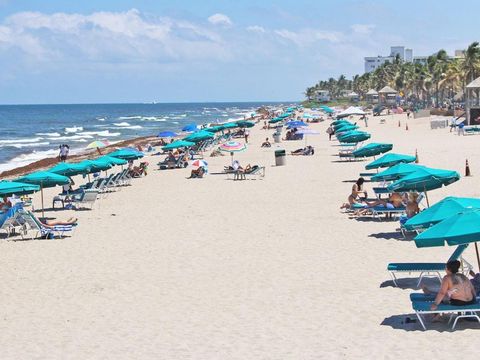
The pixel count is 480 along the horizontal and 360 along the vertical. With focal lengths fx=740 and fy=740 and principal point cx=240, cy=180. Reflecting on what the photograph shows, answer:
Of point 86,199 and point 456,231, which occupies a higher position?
point 456,231

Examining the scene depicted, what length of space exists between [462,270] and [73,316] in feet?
16.8

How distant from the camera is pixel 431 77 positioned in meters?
86.8

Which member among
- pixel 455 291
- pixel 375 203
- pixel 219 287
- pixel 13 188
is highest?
pixel 13 188

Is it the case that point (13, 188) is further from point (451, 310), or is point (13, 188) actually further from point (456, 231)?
point (456, 231)

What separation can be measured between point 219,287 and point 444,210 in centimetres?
342

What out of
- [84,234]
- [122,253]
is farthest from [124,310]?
[84,234]

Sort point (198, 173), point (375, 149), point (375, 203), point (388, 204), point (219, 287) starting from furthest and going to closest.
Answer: point (198, 173) → point (375, 149) → point (375, 203) → point (388, 204) → point (219, 287)

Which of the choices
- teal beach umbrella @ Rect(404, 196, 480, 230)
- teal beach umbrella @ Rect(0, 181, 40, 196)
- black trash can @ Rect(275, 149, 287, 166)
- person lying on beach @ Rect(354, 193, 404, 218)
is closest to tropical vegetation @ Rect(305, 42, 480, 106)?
black trash can @ Rect(275, 149, 287, 166)

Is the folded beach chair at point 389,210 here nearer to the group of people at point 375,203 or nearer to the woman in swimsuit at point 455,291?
the group of people at point 375,203

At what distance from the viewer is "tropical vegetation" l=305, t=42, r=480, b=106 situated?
67.2 metres

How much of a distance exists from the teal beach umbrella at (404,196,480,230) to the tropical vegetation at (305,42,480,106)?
59.9m

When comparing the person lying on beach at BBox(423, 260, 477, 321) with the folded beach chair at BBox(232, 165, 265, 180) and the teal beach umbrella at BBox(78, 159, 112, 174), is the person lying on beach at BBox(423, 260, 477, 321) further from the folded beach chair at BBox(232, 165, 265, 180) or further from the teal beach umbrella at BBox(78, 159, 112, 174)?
the folded beach chair at BBox(232, 165, 265, 180)

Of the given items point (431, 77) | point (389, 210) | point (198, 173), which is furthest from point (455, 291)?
point (431, 77)

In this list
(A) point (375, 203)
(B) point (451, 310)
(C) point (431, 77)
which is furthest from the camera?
(C) point (431, 77)
